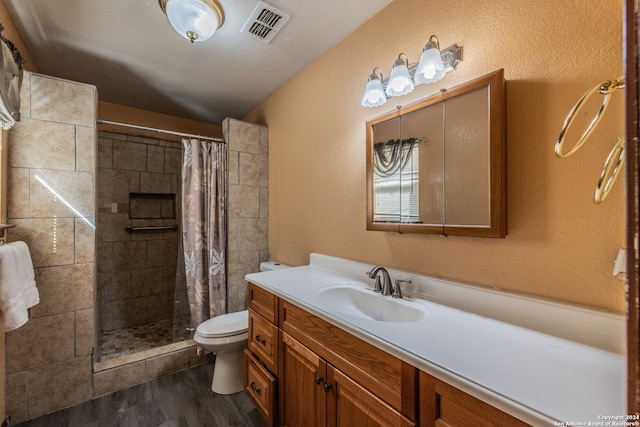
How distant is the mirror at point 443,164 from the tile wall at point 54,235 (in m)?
1.93

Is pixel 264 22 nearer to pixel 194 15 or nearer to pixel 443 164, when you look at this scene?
pixel 194 15

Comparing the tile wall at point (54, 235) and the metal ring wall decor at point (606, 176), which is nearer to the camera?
the metal ring wall decor at point (606, 176)

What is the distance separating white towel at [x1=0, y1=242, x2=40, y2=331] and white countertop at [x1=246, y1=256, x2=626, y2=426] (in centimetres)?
138

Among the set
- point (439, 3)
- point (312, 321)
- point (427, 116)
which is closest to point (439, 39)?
point (439, 3)

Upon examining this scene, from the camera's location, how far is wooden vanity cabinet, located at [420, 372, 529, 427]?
1.96 ft

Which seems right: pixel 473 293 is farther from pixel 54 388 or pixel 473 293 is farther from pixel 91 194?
pixel 54 388

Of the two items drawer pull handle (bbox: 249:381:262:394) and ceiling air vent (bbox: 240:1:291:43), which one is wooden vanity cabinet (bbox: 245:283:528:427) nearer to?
drawer pull handle (bbox: 249:381:262:394)

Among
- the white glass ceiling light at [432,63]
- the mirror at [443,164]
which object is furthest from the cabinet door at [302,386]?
the white glass ceiling light at [432,63]

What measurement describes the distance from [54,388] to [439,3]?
3131 mm

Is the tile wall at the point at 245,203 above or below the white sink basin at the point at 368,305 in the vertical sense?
above

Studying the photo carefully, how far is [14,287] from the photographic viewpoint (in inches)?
48.4

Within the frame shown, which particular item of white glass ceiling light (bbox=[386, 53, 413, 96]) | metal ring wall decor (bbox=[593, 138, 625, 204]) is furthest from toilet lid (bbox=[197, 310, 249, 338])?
metal ring wall decor (bbox=[593, 138, 625, 204])

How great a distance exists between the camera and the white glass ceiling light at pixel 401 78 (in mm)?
1278

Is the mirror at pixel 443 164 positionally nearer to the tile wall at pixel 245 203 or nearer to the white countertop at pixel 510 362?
the white countertop at pixel 510 362
